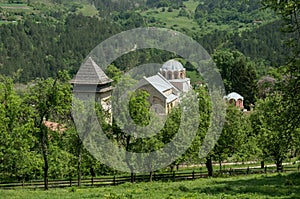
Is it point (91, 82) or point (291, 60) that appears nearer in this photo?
point (291, 60)

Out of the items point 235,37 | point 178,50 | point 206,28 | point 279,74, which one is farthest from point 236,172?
point 206,28

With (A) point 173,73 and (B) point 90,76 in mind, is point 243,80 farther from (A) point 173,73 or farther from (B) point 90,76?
(B) point 90,76

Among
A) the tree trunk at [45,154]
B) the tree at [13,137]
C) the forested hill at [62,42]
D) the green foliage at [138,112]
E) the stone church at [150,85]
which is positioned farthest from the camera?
the forested hill at [62,42]

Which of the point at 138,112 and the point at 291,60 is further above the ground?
the point at 291,60

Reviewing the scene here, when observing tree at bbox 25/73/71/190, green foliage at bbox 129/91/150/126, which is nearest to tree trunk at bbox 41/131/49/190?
tree at bbox 25/73/71/190

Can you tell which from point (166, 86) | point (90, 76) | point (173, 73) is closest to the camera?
point (90, 76)

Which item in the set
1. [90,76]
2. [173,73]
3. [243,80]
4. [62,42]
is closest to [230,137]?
[90,76]

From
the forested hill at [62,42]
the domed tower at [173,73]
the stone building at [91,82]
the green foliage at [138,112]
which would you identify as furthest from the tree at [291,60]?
the forested hill at [62,42]

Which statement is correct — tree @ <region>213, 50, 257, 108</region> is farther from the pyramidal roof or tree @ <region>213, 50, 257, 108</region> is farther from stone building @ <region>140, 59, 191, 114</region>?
the pyramidal roof

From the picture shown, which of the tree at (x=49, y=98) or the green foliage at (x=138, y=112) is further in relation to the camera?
the green foliage at (x=138, y=112)

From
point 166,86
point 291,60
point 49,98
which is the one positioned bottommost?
point 49,98

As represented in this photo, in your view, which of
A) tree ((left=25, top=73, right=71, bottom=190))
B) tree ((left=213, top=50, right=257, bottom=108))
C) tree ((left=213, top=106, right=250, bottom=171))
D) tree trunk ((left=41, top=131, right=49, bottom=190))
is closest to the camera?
tree ((left=25, top=73, right=71, bottom=190))

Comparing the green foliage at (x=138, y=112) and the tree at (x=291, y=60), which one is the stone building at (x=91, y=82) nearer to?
the green foliage at (x=138, y=112)

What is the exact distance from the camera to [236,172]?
107ft
